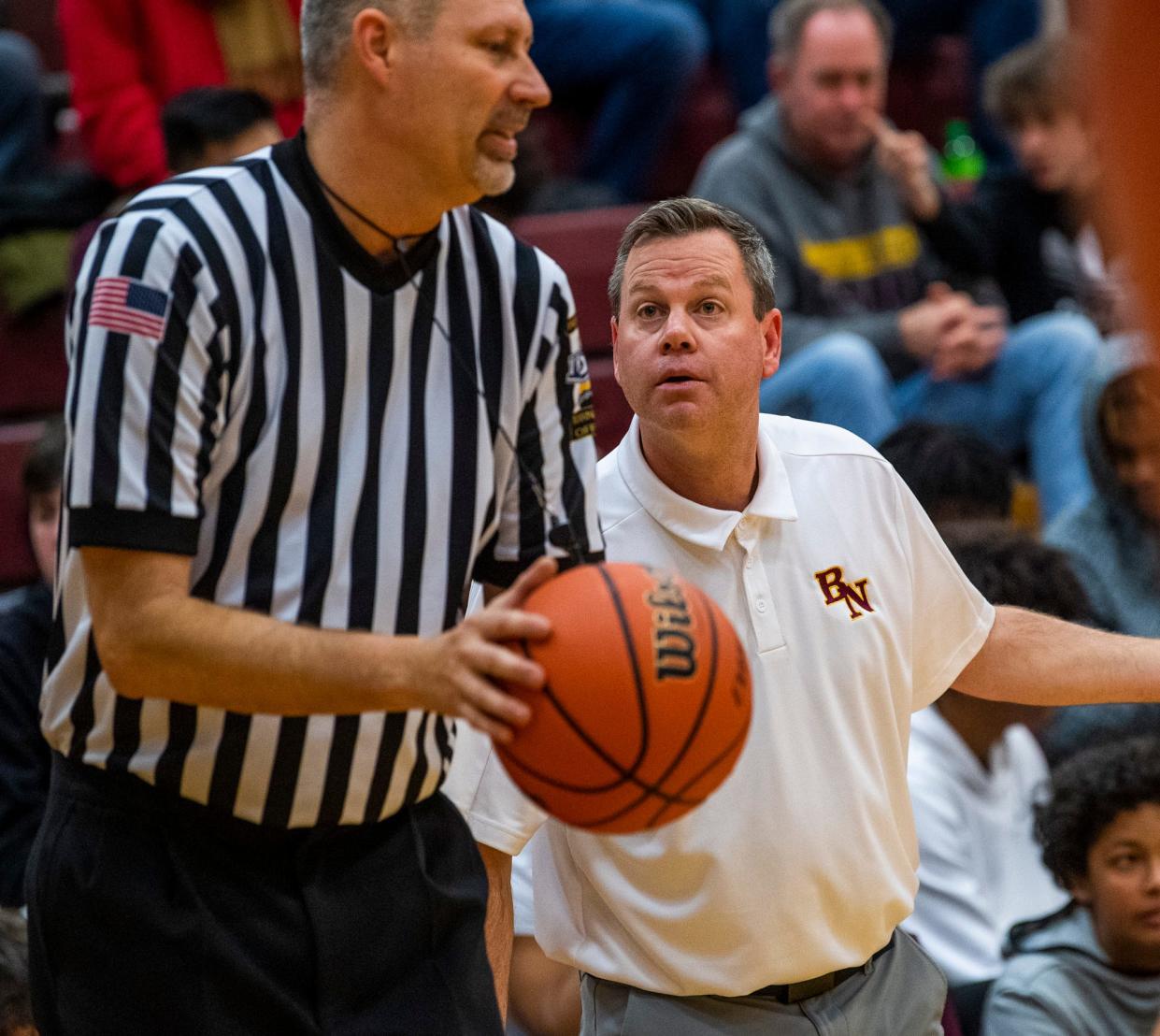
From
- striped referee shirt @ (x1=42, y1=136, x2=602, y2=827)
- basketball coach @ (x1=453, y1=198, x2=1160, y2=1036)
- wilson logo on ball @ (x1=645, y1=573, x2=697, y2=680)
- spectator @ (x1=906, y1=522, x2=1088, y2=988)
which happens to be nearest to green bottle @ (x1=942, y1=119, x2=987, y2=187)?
spectator @ (x1=906, y1=522, x2=1088, y2=988)

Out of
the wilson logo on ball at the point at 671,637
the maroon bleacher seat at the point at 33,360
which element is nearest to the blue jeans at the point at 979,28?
the maroon bleacher seat at the point at 33,360

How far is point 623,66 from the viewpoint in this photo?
6.92 meters

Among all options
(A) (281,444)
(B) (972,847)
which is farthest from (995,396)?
(A) (281,444)

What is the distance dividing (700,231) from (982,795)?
1860 millimetres

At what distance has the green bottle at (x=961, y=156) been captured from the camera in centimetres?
751

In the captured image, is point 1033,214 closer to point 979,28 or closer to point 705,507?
point 979,28

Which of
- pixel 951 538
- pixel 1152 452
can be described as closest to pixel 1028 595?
pixel 951 538

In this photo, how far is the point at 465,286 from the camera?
251cm

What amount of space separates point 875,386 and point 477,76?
3280 millimetres

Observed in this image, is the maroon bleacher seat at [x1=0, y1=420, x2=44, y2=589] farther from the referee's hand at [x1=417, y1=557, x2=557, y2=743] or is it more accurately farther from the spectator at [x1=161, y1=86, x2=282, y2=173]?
the referee's hand at [x1=417, y1=557, x2=557, y2=743]

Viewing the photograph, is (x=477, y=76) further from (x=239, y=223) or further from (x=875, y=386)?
(x=875, y=386)

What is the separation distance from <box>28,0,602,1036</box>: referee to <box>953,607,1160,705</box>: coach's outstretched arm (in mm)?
1050

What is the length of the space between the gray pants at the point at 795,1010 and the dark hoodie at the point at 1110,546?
213cm

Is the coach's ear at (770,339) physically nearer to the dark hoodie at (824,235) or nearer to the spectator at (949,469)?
the spectator at (949,469)
